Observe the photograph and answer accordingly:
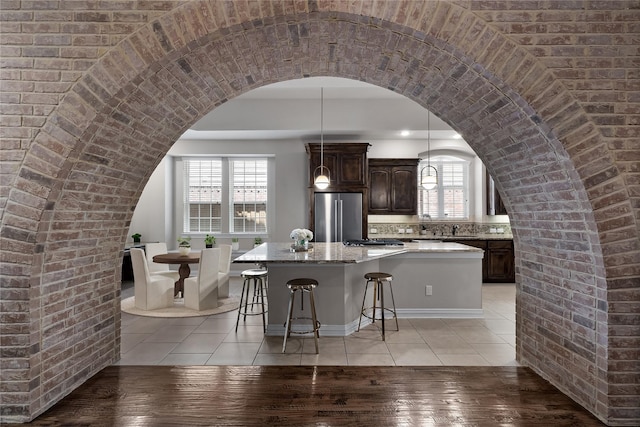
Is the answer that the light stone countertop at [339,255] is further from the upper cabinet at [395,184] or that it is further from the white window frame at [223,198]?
the white window frame at [223,198]

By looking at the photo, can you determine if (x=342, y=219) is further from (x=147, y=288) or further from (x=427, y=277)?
(x=147, y=288)

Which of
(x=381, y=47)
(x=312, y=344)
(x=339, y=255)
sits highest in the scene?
(x=381, y=47)

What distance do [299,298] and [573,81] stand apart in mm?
3454

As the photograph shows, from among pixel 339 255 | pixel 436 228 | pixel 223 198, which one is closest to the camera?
pixel 339 255

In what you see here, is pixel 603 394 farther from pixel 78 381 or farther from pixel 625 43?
pixel 78 381

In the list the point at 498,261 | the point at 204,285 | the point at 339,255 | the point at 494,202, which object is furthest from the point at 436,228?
the point at 204,285

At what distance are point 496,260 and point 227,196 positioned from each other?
6.23 meters

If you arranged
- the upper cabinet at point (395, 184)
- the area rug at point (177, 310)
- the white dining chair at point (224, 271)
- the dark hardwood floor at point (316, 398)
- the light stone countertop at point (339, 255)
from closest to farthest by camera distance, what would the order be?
1. the dark hardwood floor at point (316, 398)
2. the light stone countertop at point (339, 255)
3. the area rug at point (177, 310)
4. the white dining chair at point (224, 271)
5. the upper cabinet at point (395, 184)

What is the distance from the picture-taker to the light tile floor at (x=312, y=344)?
3.64 meters

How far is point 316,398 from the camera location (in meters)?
2.88

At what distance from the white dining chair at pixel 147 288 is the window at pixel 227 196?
3180mm

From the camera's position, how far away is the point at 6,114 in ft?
8.25

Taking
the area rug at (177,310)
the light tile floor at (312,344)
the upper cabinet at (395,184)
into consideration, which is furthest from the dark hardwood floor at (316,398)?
the upper cabinet at (395,184)

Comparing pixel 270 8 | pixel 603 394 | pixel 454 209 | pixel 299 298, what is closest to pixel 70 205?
pixel 270 8
